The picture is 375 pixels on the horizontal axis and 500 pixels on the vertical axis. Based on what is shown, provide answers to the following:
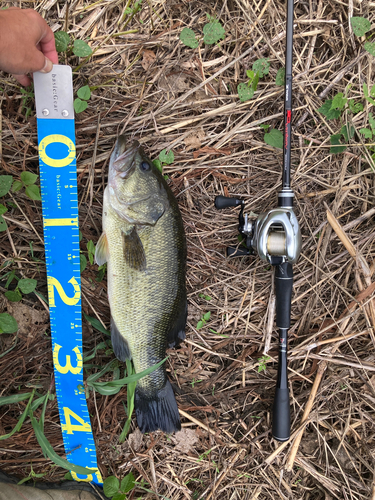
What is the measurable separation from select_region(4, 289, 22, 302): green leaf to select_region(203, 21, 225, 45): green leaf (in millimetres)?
2459

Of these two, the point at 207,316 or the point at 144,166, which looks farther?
the point at 207,316

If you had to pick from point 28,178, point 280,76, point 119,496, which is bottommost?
point 119,496

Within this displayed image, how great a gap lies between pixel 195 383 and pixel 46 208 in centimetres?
189

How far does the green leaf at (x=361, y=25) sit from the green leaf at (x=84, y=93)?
2133mm

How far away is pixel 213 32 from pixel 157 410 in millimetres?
2962

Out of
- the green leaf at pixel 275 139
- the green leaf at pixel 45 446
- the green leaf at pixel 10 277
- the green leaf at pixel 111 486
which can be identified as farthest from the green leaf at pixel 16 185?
the green leaf at pixel 111 486

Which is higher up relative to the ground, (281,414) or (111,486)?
(281,414)

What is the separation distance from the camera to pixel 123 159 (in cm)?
223

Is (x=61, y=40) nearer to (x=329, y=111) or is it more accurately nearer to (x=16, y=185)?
(x=16, y=185)

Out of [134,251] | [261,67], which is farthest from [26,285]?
[261,67]

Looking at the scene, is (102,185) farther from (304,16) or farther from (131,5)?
(304,16)

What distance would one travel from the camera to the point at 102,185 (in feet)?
8.30

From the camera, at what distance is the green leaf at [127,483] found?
8.32 feet

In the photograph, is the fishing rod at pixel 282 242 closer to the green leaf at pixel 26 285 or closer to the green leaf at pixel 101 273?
the green leaf at pixel 101 273
